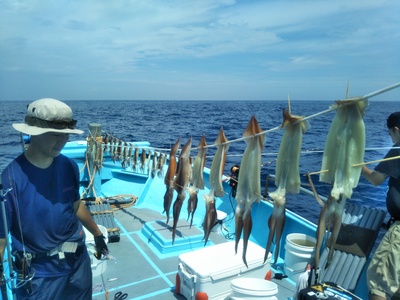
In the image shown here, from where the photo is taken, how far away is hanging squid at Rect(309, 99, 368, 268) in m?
2.37

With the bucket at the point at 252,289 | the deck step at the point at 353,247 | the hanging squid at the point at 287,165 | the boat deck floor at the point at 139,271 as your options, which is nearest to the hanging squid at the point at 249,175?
the hanging squid at the point at 287,165

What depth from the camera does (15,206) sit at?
2.93 metres

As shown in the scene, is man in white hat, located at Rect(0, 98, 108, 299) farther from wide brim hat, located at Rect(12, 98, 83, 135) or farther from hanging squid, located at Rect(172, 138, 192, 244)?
hanging squid, located at Rect(172, 138, 192, 244)

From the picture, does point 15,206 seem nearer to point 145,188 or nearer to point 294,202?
point 145,188

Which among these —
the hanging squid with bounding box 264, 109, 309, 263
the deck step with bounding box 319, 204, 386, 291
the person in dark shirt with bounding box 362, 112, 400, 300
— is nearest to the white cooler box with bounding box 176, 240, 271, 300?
the deck step with bounding box 319, 204, 386, 291

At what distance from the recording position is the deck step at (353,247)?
5016 millimetres

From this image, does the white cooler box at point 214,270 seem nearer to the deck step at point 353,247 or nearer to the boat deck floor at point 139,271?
the boat deck floor at point 139,271

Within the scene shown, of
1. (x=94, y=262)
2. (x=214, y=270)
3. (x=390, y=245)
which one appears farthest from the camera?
(x=94, y=262)

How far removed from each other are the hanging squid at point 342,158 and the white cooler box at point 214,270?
8.18 feet

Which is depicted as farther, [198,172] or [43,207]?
[198,172]

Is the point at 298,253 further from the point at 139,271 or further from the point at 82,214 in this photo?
the point at 82,214

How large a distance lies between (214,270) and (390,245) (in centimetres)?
241

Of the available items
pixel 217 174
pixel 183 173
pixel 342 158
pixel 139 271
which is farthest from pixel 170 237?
pixel 342 158

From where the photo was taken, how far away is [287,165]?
2723mm
